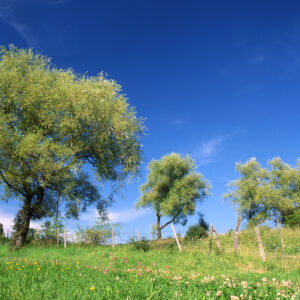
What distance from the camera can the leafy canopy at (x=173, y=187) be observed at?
3556 centimetres

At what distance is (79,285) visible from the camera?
563 cm

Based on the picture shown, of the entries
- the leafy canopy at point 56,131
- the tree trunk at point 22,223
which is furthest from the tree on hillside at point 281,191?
the tree trunk at point 22,223

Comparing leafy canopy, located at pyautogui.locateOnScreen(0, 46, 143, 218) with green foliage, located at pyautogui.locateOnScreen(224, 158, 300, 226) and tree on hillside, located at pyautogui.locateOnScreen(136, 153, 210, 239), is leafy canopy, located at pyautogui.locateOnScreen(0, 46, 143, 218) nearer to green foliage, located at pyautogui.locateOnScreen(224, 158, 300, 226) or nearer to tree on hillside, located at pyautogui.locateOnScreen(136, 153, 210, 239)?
tree on hillside, located at pyautogui.locateOnScreen(136, 153, 210, 239)

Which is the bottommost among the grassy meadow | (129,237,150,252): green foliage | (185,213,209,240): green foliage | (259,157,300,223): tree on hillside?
the grassy meadow

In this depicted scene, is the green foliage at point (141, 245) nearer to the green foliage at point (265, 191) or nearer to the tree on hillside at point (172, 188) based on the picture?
the tree on hillside at point (172, 188)

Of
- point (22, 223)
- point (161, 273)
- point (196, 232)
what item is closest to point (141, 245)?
point (196, 232)

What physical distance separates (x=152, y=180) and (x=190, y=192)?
20.1ft

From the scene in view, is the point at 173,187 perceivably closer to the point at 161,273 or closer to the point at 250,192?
the point at 250,192

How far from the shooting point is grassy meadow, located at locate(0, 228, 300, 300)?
4.79m

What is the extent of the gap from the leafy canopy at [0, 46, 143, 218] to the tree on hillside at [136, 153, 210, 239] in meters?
12.0

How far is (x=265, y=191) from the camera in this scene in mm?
39688

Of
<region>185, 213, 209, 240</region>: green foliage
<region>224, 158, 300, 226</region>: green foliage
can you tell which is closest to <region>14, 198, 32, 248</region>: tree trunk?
<region>185, 213, 209, 240</region>: green foliage

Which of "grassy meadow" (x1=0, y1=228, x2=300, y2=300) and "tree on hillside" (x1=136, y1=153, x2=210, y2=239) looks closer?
"grassy meadow" (x1=0, y1=228, x2=300, y2=300)

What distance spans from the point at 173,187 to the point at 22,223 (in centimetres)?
1856
